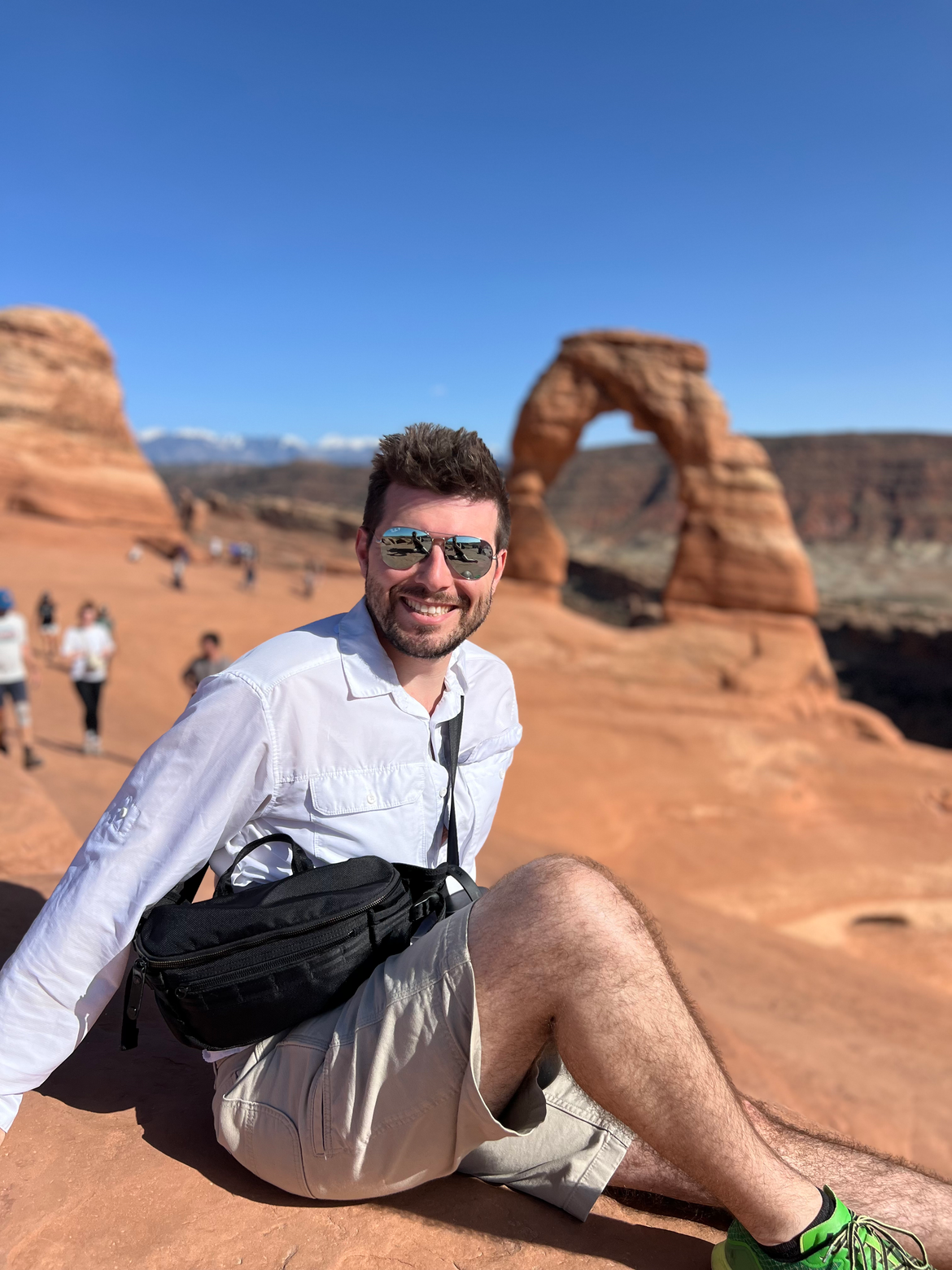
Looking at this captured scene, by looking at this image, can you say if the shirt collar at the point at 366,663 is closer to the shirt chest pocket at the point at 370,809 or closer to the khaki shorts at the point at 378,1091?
the shirt chest pocket at the point at 370,809

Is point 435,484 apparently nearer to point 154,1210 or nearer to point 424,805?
point 424,805

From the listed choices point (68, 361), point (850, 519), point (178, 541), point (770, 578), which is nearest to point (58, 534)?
point (178, 541)

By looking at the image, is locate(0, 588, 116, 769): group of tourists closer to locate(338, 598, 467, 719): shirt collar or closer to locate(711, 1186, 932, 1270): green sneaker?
locate(338, 598, 467, 719): shirt collar

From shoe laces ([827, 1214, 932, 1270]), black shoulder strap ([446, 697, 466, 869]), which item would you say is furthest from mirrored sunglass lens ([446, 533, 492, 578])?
shoe laces ([827, 1214, 932, 1270])

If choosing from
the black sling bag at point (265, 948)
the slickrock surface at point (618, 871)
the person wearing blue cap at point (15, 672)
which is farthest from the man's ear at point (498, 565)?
the person wearing blue cap at point (15, 672)

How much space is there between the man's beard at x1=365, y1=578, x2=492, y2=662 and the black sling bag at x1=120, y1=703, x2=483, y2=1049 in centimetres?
49

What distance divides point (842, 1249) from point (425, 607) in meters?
1.46

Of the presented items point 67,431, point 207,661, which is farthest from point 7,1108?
point 67,431

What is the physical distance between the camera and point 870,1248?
1.47m

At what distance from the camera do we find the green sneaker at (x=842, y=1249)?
144cm

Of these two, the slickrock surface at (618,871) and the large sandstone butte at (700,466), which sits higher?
the large sandstone butte at (700,466)

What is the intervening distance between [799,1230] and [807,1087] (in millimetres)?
3032

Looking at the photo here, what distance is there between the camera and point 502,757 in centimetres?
219

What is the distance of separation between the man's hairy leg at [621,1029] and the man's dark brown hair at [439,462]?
2.95ft
